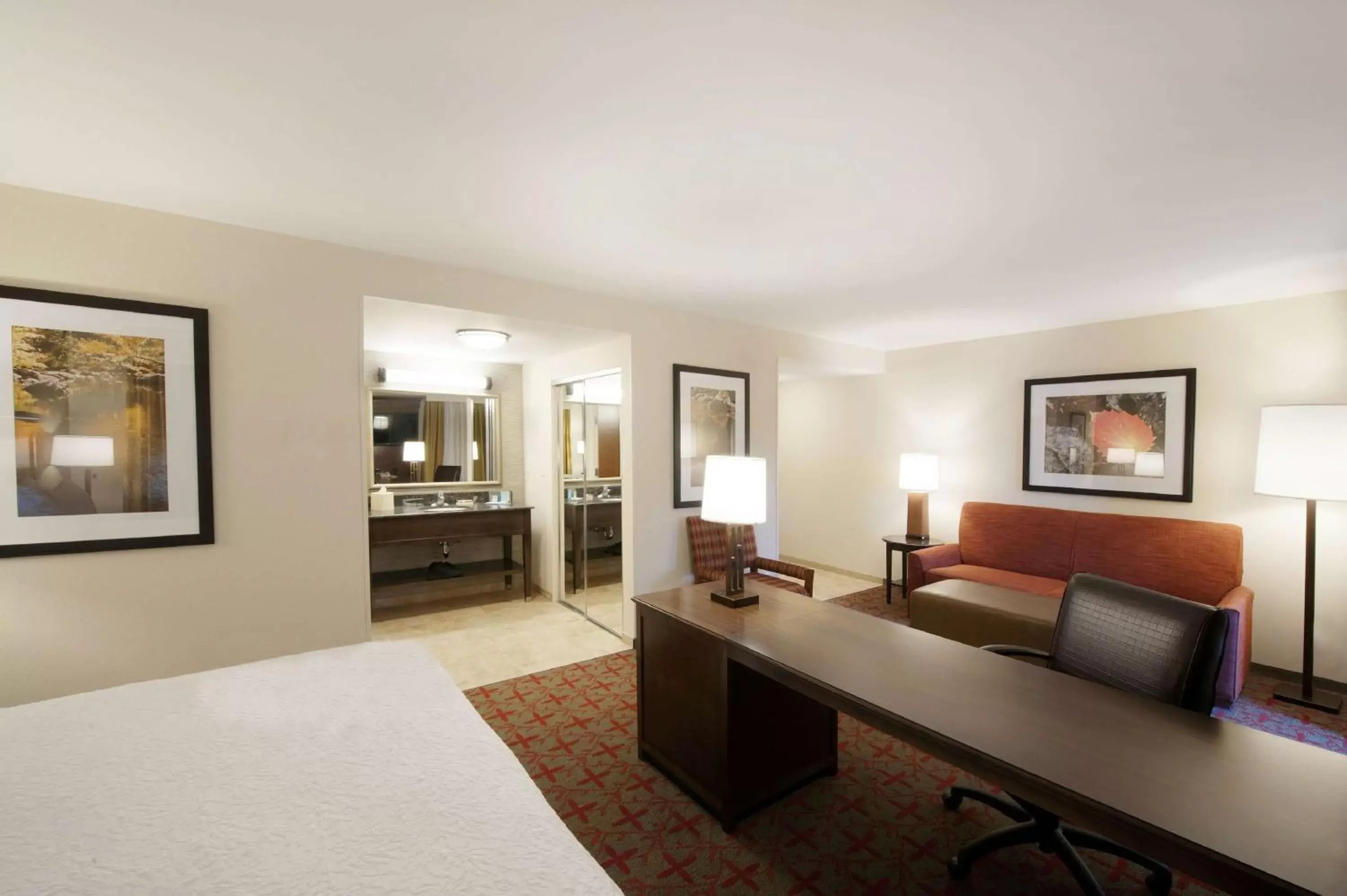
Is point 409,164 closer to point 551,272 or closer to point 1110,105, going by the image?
point 551,272

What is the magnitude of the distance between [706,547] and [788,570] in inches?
24.9

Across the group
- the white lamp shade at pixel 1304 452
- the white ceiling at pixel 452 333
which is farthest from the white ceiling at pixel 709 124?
the white lamp shade at pixel 1304 452

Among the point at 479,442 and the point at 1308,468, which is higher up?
the point at 479,442

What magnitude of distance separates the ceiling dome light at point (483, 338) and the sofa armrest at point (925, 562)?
3.62 metres

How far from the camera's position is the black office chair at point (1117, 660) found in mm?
1551

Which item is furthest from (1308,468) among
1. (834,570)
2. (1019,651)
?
(834,570)

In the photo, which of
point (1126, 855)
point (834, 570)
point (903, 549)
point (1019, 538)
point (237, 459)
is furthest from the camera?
point (834, 570)

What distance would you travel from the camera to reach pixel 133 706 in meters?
1.59

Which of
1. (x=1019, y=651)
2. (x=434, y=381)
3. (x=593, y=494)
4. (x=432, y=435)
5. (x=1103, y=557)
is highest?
(x=434, y=381)

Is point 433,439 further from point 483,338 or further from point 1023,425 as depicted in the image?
point 1023,425

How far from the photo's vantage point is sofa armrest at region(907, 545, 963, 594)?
4.36 m

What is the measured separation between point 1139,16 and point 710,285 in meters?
2.30

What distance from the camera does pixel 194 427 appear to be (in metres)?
2.35

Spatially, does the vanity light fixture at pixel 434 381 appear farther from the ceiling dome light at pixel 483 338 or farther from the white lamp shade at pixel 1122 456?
the white lamp shade at pixel 1122 456
